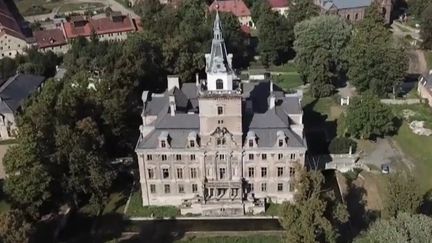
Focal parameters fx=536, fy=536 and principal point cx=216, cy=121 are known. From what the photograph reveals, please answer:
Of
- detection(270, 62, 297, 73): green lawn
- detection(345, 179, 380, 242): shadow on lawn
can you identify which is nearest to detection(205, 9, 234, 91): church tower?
detection(345, 179, 380, 242): shadow on lawn

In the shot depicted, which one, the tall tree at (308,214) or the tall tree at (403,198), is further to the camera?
the tall tree at (403,198)

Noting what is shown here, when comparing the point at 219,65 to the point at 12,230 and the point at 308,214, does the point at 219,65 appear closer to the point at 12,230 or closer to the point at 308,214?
the point at 308,214

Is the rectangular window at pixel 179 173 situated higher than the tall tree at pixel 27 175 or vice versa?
the tall tree at pixel 27 175

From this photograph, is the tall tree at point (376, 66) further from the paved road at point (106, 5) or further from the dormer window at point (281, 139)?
the paved road at point (106, 5)

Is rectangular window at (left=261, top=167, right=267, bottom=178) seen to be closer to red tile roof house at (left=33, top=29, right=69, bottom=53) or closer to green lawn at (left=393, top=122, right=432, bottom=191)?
green lawn at (left=393, top=122, right=432, bottom=191)

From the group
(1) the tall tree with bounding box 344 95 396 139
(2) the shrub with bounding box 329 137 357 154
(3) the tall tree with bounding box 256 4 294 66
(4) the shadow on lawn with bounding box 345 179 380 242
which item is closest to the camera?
(4) the shadow on lawn with bounding box 345 179 380 242

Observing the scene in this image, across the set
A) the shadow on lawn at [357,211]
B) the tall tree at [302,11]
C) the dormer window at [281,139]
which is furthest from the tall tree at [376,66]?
the dormer window at [281,139]

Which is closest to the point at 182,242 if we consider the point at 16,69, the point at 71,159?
the point at 71,159
